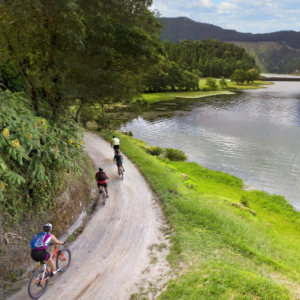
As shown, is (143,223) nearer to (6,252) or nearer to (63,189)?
(63,189)

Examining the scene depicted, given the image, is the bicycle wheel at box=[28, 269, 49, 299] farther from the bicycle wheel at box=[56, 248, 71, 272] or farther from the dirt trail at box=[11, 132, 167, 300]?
the bicycle wheel at box=[56, 248, 71, 272]

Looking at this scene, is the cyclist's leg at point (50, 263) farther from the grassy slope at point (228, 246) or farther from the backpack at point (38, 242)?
the grassy slope at point (228, 246)

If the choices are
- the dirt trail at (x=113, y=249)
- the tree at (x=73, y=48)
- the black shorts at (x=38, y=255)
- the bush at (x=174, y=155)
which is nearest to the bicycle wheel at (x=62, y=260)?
the dirt trail at (x=113, y=249)

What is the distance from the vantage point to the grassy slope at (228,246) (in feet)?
22.6

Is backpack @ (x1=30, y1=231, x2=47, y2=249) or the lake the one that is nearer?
backpack @ (x1=30, y1=231, x2=47, y2=249)

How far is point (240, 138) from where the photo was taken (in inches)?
1462

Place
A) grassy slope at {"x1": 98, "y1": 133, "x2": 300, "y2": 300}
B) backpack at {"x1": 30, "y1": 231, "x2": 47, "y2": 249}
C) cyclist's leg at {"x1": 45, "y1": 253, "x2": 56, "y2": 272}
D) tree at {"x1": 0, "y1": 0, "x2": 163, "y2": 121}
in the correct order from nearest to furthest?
1. grassy slope at {"x1": 98, "y1": 133, "x2": 300, "y2": 300}
2. backpack at {"x1": 30, "y1": 231, "x2": 47, "y2": 249}
3. cyclist's leg at {"x1": 45, "y1": 253, "x2": 56, "y2": 272}
4. tree at {"x1": 0, "y1": 0, "x2": 163, "y2": 121}

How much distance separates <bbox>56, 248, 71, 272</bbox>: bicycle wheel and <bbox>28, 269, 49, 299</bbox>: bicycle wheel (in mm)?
896

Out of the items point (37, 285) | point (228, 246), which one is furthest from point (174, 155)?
point (37, 285)

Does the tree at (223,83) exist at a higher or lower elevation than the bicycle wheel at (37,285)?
higher

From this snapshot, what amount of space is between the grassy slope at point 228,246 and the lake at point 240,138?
14.5 feet

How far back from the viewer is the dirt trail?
7527 mm

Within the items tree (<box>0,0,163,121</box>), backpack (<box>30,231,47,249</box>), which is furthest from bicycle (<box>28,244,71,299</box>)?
tree (<box>0,0,163,121</box>)

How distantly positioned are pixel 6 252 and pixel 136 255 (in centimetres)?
467
